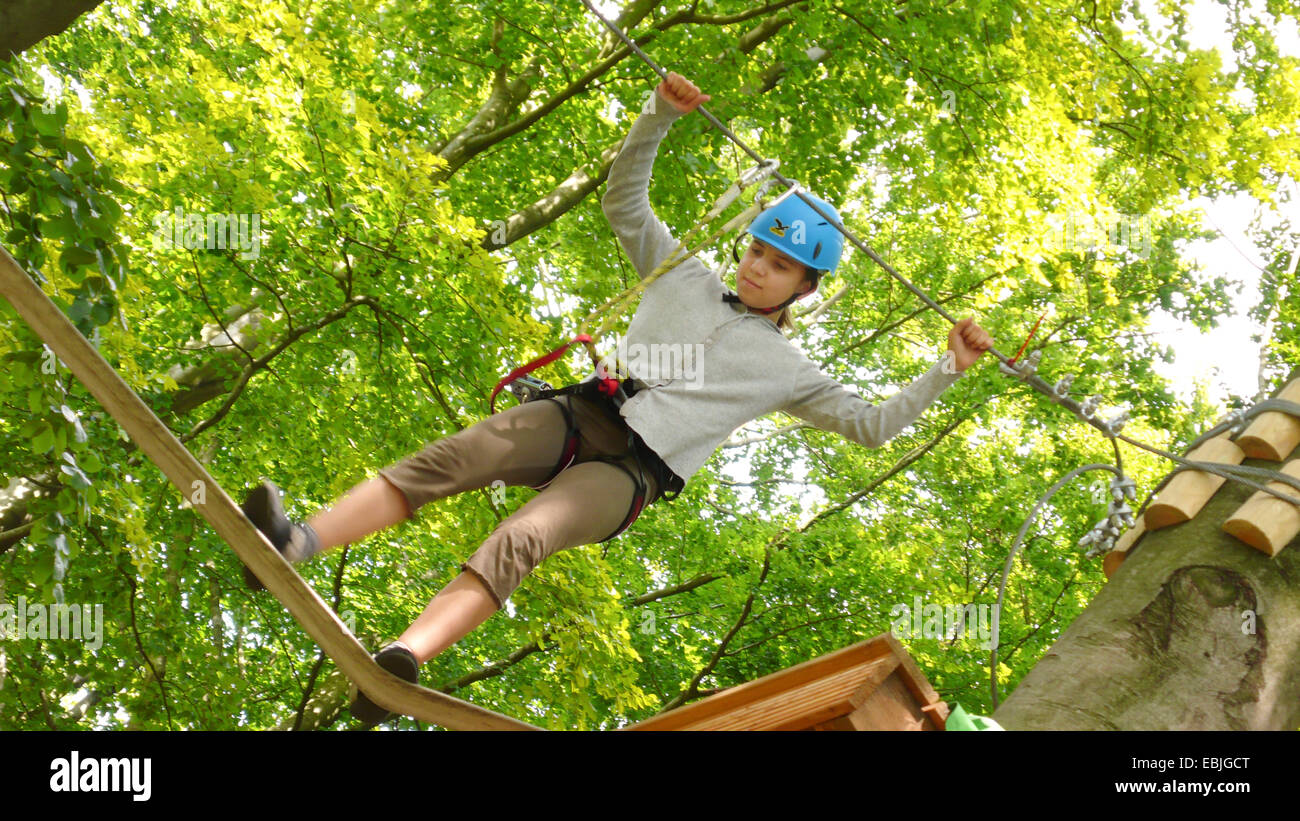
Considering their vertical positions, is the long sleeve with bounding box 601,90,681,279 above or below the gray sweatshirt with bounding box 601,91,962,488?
above

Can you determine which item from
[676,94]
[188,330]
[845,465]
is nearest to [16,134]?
[676,94]

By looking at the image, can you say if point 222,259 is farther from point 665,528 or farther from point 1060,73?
point 665,528

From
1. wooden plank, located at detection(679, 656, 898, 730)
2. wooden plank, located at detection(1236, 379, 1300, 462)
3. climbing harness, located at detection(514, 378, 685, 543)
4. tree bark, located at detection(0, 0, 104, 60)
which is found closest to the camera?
wooden plank, located at detection(679, 656, 898, 730)

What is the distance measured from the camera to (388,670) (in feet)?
7.57

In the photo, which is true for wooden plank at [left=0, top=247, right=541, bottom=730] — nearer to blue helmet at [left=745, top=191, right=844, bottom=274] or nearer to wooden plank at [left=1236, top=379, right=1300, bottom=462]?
blue helmet at [left=745, top=191, right=844, bottom=274]

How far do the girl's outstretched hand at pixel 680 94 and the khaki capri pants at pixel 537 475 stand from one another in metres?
0.89

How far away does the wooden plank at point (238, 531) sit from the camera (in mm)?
2178

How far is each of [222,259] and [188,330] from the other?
102 cm

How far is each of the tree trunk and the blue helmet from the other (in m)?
1.22

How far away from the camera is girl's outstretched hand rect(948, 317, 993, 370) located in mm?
3176

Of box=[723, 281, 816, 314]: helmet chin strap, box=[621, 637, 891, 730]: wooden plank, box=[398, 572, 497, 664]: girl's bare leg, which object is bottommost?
box=[621, 637, 891, 730]: wooden plank

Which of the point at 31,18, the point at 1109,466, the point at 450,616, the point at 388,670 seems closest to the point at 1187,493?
the point at 1109,466

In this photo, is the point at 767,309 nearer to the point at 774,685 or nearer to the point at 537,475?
the point at 537,475

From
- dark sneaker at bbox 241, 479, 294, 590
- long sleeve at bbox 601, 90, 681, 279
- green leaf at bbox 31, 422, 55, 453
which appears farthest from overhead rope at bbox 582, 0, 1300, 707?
green leaf at bbox 31, 422, 55, 453
